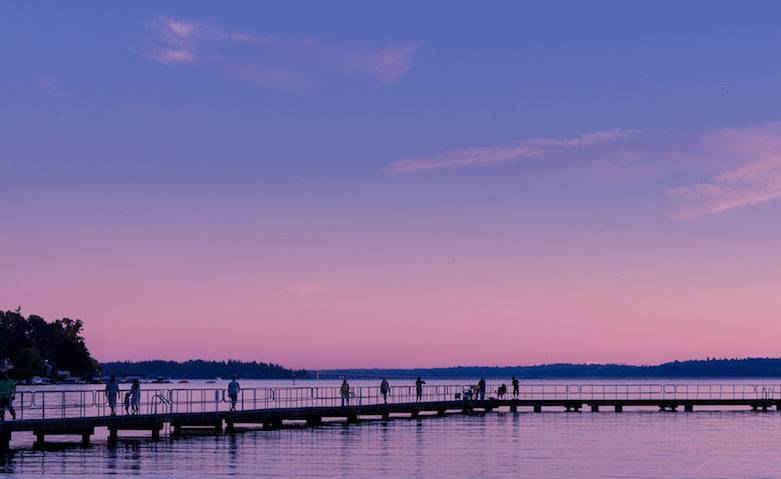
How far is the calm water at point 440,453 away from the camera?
149 feet

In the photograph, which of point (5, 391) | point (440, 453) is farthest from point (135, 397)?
point (440, 453)

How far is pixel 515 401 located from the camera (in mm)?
101375

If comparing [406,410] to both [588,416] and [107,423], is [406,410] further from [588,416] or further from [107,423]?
[107,423]

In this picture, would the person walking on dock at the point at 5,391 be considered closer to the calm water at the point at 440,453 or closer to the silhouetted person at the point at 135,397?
the calm water at the point at 440,453

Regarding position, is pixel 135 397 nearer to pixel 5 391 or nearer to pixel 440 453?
pixel 5 391

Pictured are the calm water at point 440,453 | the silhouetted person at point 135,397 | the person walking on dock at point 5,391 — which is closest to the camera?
the calm water at point 440,453

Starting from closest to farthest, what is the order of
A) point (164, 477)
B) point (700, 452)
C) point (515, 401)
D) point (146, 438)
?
point (164, 477) < point (700, 452) < point (146, 438) < point (515, 401)

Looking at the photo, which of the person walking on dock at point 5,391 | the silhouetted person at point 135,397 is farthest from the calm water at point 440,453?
the person walking on dock at point 5,391

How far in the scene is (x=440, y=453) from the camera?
54.5m

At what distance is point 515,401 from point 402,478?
59.1 meters

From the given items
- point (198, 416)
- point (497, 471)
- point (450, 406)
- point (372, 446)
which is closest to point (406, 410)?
point (450, 406)

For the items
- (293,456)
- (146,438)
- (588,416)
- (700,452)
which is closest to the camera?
(293,456)

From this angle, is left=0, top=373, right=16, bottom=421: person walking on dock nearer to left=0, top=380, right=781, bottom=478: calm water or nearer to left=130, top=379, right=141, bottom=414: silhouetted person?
left=0, top=380, right=781, bottom=478: calm water

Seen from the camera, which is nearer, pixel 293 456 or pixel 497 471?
pixel 497 471
